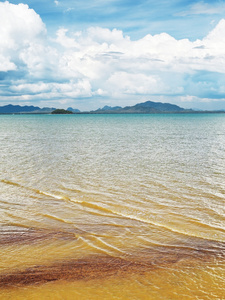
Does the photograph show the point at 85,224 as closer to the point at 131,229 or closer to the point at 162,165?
the point at 131,229

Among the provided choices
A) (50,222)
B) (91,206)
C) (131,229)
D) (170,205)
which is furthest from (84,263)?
(170,205)

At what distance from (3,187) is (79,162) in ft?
33.2

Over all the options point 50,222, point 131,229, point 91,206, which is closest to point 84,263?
point 131,229

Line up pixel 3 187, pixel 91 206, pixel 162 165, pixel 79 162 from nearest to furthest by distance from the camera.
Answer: pixel 91 206 < pixel 3 187 < pixel 162 165 < pixel 79 162

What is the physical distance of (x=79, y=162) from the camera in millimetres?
26359

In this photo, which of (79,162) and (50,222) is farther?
(79,162)

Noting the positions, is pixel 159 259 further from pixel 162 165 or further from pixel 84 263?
pixel 162 165

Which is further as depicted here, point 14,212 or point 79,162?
point 79,162

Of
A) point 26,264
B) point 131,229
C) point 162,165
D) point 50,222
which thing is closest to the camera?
point 26,264

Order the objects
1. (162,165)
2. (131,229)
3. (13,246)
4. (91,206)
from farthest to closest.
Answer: (162,165) < (91,206) < (131,229) < (13,246)

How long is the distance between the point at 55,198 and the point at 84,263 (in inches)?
290

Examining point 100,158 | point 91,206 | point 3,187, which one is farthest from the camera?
point 100,158

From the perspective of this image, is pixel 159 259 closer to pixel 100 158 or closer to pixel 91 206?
pixel 91 206

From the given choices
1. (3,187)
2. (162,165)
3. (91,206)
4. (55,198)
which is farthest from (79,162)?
(91,206)
